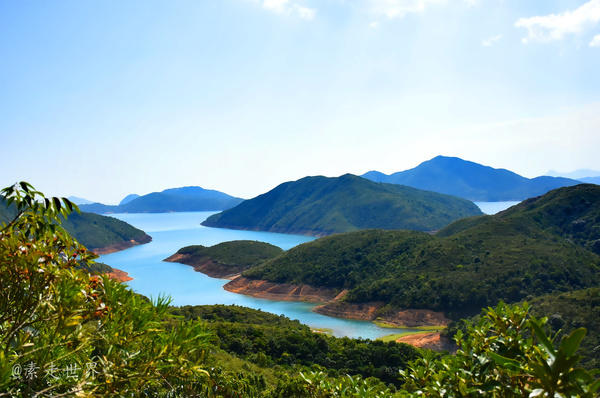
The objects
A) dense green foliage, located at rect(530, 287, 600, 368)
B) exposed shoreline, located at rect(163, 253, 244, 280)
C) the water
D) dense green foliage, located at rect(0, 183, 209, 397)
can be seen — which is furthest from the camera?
exposed shoreline, located at rect(163, 253, 244, 280)

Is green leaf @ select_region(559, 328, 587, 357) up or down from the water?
up

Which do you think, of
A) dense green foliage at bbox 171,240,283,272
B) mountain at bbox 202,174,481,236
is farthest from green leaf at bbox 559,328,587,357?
mountain at bbox 202,174,481,236

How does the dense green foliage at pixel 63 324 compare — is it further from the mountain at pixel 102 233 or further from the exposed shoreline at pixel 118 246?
Answer: the mountain at pixel 102 233

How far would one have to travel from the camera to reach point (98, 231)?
122500 mm

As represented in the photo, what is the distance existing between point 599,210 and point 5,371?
7979 cm

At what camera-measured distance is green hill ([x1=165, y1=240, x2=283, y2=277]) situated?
8750 centimetres

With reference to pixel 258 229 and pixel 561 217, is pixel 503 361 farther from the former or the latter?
pixel 258 229

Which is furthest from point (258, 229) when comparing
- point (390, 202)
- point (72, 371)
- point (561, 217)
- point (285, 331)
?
point (72, 371)

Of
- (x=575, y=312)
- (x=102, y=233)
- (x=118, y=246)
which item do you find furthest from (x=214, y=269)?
(x=575, y=312)

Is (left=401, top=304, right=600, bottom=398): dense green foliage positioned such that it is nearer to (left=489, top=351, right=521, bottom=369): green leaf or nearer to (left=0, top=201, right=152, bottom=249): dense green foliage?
(left=489, top=351, right=521, bottom=369): green leaf

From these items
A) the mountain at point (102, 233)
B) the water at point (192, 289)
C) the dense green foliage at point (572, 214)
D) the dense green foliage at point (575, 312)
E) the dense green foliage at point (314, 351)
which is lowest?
the water at point (192, 289)

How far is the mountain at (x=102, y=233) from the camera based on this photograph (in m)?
115

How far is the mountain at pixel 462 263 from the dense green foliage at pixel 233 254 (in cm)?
1315

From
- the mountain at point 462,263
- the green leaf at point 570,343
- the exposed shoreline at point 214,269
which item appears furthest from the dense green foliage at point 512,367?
the exposed shoreline at point 214,269
